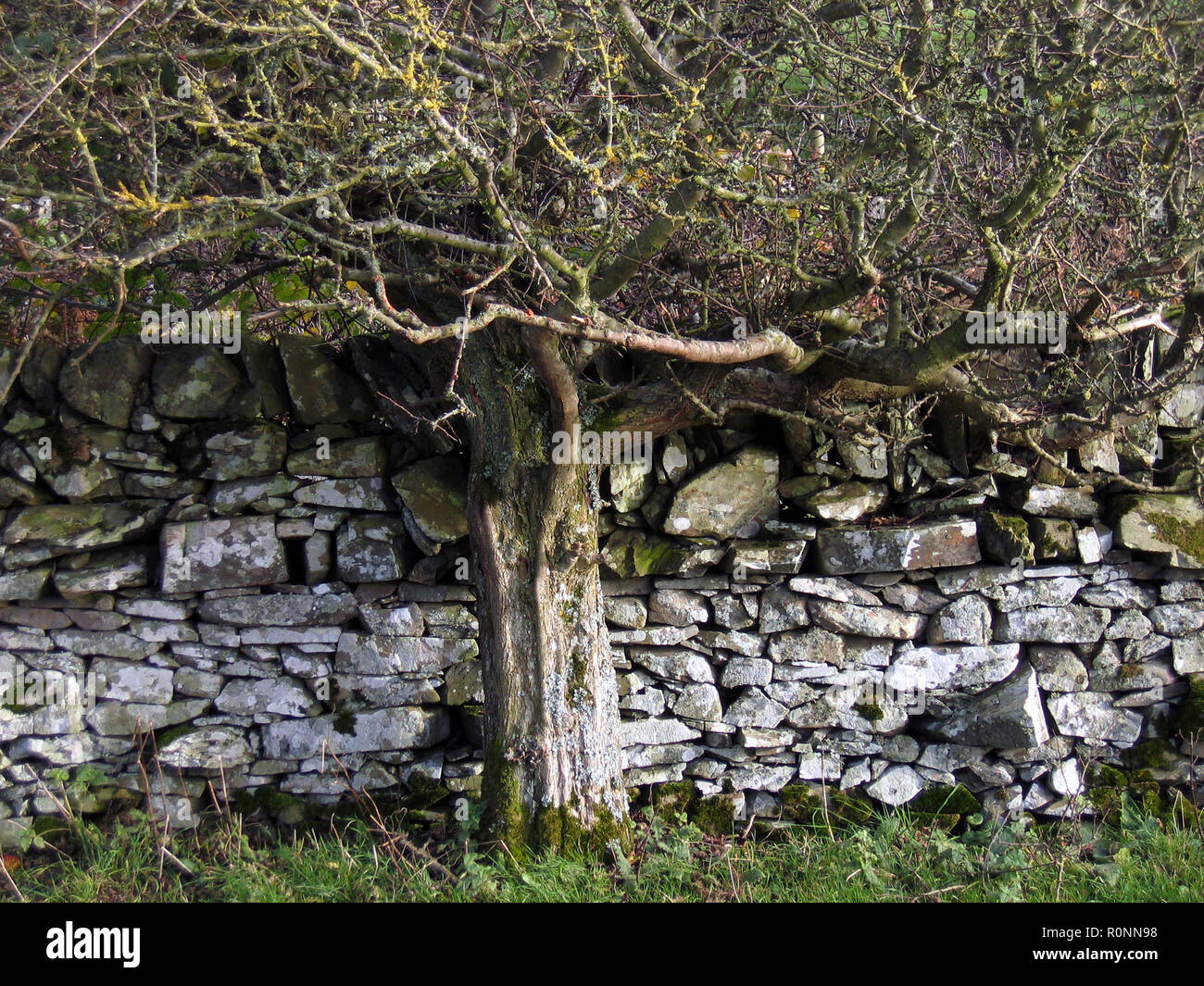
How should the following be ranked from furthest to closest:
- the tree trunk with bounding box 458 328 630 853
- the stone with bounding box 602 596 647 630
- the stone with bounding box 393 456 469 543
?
the stone with bounding box 602 596 647 630 → the stone with bounding box 393 456 469 543 → the tree trunk with bounding box 458 328 630 853

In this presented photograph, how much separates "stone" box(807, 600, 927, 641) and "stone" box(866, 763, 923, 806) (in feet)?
2.30

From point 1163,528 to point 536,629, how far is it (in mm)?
3386

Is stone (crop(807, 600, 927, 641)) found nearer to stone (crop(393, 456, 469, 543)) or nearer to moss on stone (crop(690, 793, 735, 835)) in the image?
moss on stone (crop(690, 793, 735, 835))

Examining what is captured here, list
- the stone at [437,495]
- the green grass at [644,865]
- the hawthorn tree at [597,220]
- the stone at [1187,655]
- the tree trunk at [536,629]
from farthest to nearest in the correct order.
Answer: the stone at [1187,655] < the stone at [437,495] < the tree trunk at [536,629] < the green grass at [644,865] < the hawthorn tree at [597,220]

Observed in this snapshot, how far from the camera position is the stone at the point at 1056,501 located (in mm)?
5230

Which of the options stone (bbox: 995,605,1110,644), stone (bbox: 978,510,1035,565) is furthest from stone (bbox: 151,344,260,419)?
stone (bbox: 995,605,1110,644)

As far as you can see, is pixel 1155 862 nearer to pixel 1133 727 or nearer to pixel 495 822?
Answer: pixel 1133 727

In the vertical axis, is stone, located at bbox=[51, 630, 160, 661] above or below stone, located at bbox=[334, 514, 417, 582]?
below

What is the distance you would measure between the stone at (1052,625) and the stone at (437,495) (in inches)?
114

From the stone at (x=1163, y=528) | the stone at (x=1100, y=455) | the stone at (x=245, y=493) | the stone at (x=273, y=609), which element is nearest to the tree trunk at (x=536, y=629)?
the stone at (x=273, y=609)

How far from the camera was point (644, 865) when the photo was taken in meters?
4.38

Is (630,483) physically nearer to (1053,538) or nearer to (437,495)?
(437,495)

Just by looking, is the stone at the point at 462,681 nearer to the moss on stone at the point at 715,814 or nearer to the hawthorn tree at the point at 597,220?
the hawthorn tree at the point at 597,220

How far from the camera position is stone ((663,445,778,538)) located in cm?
511
